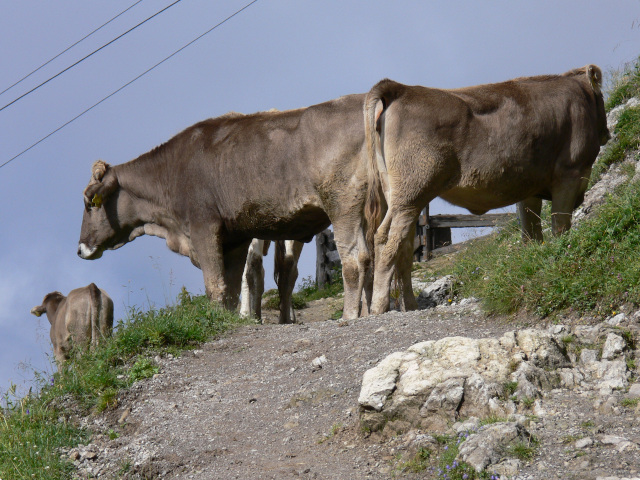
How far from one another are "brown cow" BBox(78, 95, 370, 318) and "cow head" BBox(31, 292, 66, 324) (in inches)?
48.4

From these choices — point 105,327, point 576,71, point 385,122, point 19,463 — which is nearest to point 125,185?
point 105,327

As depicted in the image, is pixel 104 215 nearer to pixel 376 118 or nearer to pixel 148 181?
pixel 148 181

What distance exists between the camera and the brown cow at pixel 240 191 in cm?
1112

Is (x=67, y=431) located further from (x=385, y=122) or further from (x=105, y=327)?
(x=385, y=122)

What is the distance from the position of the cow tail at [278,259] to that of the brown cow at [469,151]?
10.4 feet

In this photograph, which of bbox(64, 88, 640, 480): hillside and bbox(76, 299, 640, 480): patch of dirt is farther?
bbox(76, 299, 640, 480): patch of dirt

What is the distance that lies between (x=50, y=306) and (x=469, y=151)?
7731 mm

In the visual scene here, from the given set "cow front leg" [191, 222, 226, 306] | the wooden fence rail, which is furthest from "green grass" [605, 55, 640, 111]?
"cow front leg" [191, 222, 226, 306]

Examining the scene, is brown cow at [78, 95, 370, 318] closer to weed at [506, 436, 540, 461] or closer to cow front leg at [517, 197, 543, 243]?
cow front leg at [517, 197, 543, 243]

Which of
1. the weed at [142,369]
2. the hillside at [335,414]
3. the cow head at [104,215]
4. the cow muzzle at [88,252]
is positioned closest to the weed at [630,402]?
the hillside at [335,414]

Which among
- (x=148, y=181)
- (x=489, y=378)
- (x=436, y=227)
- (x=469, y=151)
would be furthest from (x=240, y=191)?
(x=436, y=227)

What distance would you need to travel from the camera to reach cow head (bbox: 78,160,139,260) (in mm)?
13633

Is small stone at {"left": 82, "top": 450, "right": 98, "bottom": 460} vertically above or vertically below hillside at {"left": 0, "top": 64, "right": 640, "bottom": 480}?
below

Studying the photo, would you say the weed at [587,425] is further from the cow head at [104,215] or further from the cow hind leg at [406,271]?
the cow head at [104,215]
